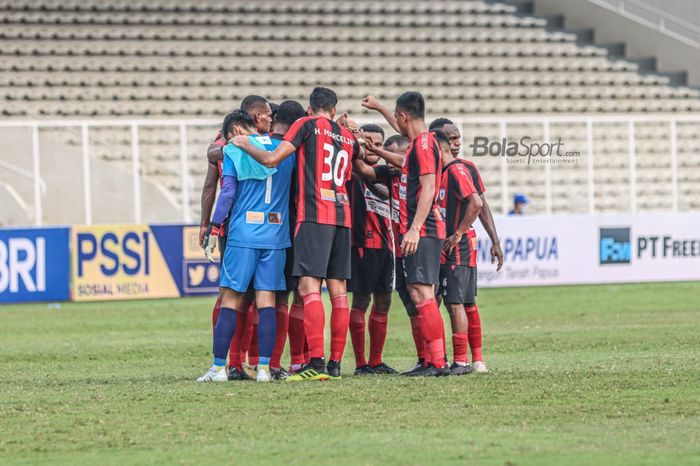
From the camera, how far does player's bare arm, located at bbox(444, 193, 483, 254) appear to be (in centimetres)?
1008

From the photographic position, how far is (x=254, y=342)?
34.0 ft

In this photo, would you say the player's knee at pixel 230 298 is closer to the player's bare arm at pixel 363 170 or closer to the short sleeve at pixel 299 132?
the short sleeve at pixel 299 132

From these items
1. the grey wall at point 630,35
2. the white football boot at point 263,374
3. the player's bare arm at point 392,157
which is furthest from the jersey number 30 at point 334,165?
the grey wall at point 630,35

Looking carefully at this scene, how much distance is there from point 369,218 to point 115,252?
11390 millimetres

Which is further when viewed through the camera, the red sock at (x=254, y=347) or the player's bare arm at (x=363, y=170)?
the red sock at (x=254, y=347)

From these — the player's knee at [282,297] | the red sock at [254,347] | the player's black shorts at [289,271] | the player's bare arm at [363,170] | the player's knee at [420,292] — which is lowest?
the red sock at [254,347]

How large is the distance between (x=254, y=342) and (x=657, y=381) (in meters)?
3.29

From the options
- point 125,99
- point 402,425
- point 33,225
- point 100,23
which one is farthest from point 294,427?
point 100,23

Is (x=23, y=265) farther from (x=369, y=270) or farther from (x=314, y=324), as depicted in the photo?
(x=314, y=324)

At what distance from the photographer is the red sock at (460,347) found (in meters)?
10.0

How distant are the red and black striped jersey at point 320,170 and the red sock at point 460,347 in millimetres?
1371

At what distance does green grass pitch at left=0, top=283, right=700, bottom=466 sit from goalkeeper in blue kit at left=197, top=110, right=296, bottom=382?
0.35m

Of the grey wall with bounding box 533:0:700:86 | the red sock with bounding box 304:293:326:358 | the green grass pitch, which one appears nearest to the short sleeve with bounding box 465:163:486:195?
the green grass pitch

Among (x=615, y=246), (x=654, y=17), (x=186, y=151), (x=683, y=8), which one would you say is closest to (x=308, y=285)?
(x=186, y=151)
